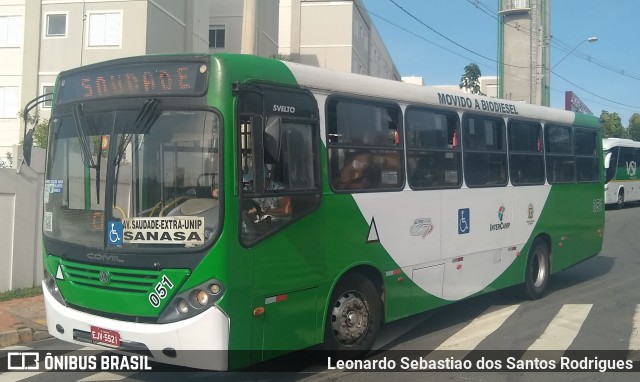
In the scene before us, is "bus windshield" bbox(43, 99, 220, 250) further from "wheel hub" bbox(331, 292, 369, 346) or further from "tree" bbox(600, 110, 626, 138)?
"tree" bbox(600, 110, 626, 138)

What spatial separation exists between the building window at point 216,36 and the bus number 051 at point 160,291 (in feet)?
126

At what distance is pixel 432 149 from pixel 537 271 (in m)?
3.94

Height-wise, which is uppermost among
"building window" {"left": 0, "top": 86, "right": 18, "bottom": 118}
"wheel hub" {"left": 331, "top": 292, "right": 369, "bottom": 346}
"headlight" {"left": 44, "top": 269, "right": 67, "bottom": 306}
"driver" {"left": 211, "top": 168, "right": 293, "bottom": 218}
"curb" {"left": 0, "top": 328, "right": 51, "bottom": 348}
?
"building window" {"left": 0, "top": 86, "right": 18, "bottom": 118}

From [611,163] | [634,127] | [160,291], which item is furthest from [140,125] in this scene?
[634,127]

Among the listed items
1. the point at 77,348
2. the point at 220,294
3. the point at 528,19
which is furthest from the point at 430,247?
the point at 528,19

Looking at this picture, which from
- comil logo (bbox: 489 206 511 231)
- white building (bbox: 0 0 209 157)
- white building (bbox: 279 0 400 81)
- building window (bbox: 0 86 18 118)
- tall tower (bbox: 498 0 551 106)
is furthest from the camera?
white building (bbox: 279 0 400 81)

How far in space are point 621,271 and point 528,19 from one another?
26.4m

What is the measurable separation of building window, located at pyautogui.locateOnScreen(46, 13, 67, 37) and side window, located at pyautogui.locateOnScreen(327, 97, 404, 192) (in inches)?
1112

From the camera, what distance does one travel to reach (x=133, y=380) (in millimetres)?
5957

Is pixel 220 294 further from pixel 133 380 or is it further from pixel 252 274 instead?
pixel 133 380

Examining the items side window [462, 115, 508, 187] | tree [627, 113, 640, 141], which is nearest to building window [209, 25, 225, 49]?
side window [462, 115, 508, 187]

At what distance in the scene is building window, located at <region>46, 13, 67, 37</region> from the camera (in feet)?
99.9

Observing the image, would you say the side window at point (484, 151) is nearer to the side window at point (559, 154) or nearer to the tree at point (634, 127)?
the side window at point (559, 154)

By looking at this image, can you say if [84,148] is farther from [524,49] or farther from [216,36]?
[216,36]
